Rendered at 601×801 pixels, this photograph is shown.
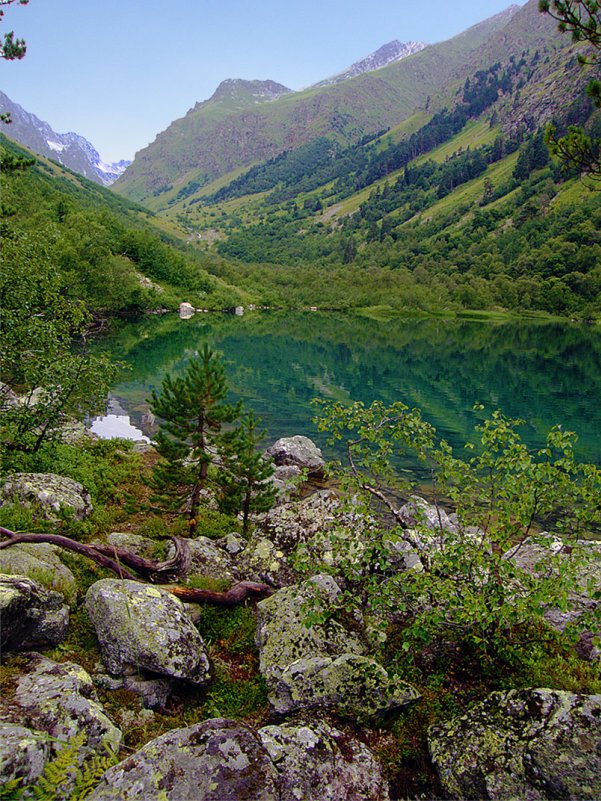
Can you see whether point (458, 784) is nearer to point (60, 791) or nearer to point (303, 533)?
point (60, 791)

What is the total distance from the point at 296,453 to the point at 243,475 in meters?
12.7

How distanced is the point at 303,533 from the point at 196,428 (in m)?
5.37

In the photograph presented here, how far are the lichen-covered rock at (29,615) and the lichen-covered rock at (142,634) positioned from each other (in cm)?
57

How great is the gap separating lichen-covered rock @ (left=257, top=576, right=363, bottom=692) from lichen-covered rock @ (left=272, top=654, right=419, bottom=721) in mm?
467

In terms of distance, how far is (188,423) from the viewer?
650 inches

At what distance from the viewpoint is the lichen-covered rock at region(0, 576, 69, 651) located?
291 inches

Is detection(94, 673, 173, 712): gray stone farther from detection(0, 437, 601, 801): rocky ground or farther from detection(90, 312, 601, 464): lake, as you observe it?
detection(90, 312, 601, 464): lake

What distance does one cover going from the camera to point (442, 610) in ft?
28.0

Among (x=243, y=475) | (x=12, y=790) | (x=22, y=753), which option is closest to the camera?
(x=12, y=790)

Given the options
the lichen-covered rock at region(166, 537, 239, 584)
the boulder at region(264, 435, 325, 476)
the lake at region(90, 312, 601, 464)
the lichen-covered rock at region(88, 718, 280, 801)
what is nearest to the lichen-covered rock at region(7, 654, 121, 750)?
the lichen-covered rock at region(88, 718, 280, 801)

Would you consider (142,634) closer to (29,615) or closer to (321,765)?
(29,615)

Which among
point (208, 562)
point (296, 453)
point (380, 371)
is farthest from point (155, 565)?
point (380, 371)

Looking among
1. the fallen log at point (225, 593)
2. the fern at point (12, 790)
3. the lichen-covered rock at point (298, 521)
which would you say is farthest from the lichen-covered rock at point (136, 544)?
the fern at point (12, 790)

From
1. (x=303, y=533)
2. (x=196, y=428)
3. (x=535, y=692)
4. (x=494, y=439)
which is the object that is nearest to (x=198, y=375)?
(x=196, y=428)
